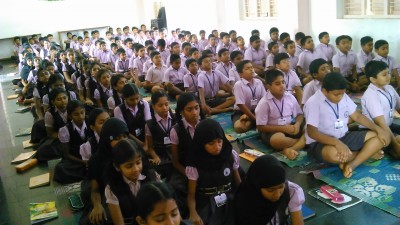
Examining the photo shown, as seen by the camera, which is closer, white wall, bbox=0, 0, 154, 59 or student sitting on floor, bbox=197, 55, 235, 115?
student sitting on floor, bbox=197, 55, 235, 115

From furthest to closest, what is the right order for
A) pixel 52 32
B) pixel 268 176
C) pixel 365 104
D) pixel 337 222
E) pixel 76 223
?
pixel 52 32 < pixel 365 104 < pixel 76 223 < pixel 337 222 < pixel 268 176

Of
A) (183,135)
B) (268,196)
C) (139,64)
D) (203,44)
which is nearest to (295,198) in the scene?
(268,196)

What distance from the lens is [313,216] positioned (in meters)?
2.61

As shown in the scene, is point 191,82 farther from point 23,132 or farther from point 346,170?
point 346,170

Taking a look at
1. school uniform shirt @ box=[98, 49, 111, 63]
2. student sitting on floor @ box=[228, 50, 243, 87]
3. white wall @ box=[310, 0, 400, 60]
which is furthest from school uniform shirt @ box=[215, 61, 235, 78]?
school uniform shirt @ box=[98, 49, 111, 63]

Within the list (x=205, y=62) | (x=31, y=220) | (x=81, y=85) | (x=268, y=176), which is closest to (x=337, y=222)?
(x=268, y=176)

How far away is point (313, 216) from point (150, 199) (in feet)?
4.77

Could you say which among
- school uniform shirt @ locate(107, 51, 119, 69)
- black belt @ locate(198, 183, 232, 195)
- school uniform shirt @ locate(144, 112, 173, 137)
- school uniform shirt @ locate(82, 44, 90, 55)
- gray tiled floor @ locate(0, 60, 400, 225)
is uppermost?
school uniform shirt @ locate(82, 44, 90, 55)

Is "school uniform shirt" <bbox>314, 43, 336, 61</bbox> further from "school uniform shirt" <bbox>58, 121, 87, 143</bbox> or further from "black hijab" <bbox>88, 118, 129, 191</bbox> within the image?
"black hijab" <bbox>88, 118, 129, 191</bbox>

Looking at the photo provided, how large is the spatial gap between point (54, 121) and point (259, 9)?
6958 millimetres

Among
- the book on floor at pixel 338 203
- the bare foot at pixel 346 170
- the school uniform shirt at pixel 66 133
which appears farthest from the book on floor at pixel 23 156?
the bare foot at pixel 346 170

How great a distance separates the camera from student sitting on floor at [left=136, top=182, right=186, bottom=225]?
162 centimetres

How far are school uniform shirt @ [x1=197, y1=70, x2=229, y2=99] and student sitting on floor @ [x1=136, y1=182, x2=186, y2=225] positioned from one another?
155 inches

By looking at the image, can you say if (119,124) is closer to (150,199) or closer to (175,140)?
(175,140)
